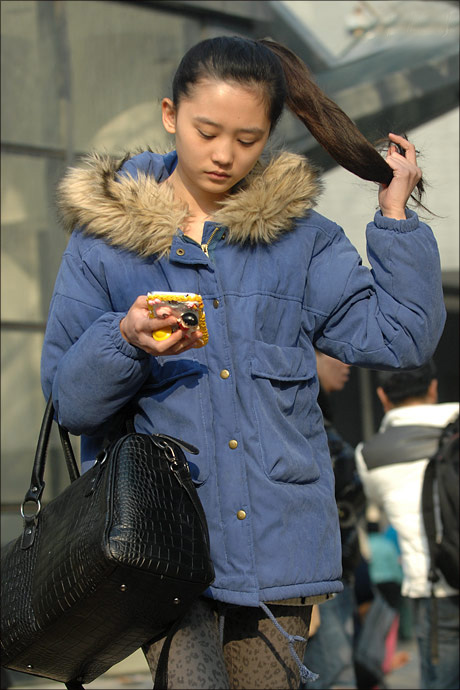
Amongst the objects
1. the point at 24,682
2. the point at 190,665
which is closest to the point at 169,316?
the point at 190,665

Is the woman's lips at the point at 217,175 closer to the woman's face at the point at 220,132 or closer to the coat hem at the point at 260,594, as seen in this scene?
the woman's face at the point at 220,132

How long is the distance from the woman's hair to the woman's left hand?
0.08 feet

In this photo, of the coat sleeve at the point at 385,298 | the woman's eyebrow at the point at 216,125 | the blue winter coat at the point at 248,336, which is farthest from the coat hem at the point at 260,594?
the woman's eyebrow at the point at 216,125

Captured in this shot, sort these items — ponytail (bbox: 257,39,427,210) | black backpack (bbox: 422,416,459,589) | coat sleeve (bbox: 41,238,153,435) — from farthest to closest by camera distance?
black backpack (bbox: 422,416,459,589)
ponytail (bbox: 257,39,427,210)
coat sleeve (bbox: 41,238,153,435)

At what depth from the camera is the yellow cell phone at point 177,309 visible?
208cm

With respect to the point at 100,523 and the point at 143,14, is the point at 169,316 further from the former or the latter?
the point at 143,14

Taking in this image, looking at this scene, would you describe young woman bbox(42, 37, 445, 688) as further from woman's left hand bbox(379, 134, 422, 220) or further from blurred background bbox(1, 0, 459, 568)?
blurred background bbox(1, 0, 459, 568)

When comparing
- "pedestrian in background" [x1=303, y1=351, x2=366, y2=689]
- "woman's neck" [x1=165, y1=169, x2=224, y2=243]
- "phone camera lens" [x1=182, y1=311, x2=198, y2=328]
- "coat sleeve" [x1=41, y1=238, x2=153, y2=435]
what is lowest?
"pedestrian in background" [x1=303, y1=351, x2=366, y2=689]

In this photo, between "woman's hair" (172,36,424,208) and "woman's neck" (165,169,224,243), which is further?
"woman's neck" (165,169,224,243)

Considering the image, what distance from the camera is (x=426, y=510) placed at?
16.0ft

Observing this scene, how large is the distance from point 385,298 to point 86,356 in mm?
707

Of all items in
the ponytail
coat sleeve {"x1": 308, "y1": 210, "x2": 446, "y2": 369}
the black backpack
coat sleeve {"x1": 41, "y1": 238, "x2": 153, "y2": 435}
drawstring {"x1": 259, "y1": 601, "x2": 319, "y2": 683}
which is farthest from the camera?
the black backpack

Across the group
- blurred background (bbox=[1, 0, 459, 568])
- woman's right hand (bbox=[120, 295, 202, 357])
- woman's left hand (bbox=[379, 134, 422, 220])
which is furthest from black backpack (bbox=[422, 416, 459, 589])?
woman's right hand (bbox=[120, 295, 202, 357])

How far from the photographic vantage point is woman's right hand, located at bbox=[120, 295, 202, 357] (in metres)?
2.09
